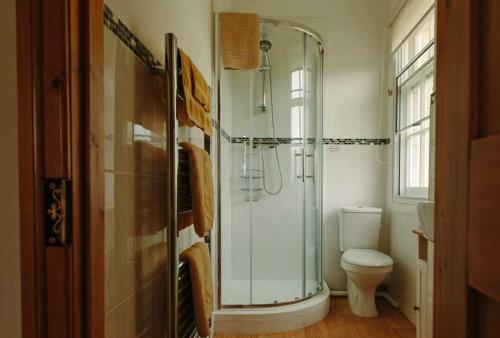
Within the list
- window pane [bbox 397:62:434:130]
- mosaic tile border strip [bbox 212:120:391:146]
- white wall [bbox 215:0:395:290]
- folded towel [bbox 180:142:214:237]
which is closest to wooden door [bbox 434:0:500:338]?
folded towel [bbox 180:142:214:237]

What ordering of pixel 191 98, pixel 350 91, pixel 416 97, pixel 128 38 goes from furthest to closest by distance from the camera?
pixel 350 91, pixel 416 97, pixel 191 98, pixel 128 38

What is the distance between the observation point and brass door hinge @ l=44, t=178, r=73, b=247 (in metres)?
0.52

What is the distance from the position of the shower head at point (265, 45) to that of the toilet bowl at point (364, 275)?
189 centimetres

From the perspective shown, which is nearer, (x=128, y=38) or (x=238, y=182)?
(x=128, y=38)

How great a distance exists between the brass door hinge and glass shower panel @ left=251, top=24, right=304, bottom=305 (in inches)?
83.5

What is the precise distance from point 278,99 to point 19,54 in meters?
2.26

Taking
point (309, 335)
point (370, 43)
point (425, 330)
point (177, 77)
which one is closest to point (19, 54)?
point (177, 77)

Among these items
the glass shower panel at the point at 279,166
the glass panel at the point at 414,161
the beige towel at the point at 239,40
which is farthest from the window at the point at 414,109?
the beige towel at the point at 239,40

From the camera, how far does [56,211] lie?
1.70ft

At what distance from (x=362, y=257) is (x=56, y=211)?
229cm

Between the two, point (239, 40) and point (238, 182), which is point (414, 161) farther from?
point (239, 40)

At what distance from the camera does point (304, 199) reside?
8.43 ft

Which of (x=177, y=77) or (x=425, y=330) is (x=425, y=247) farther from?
(x=177, y=77)

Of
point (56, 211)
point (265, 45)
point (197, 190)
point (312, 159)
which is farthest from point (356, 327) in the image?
point (265, 45)
